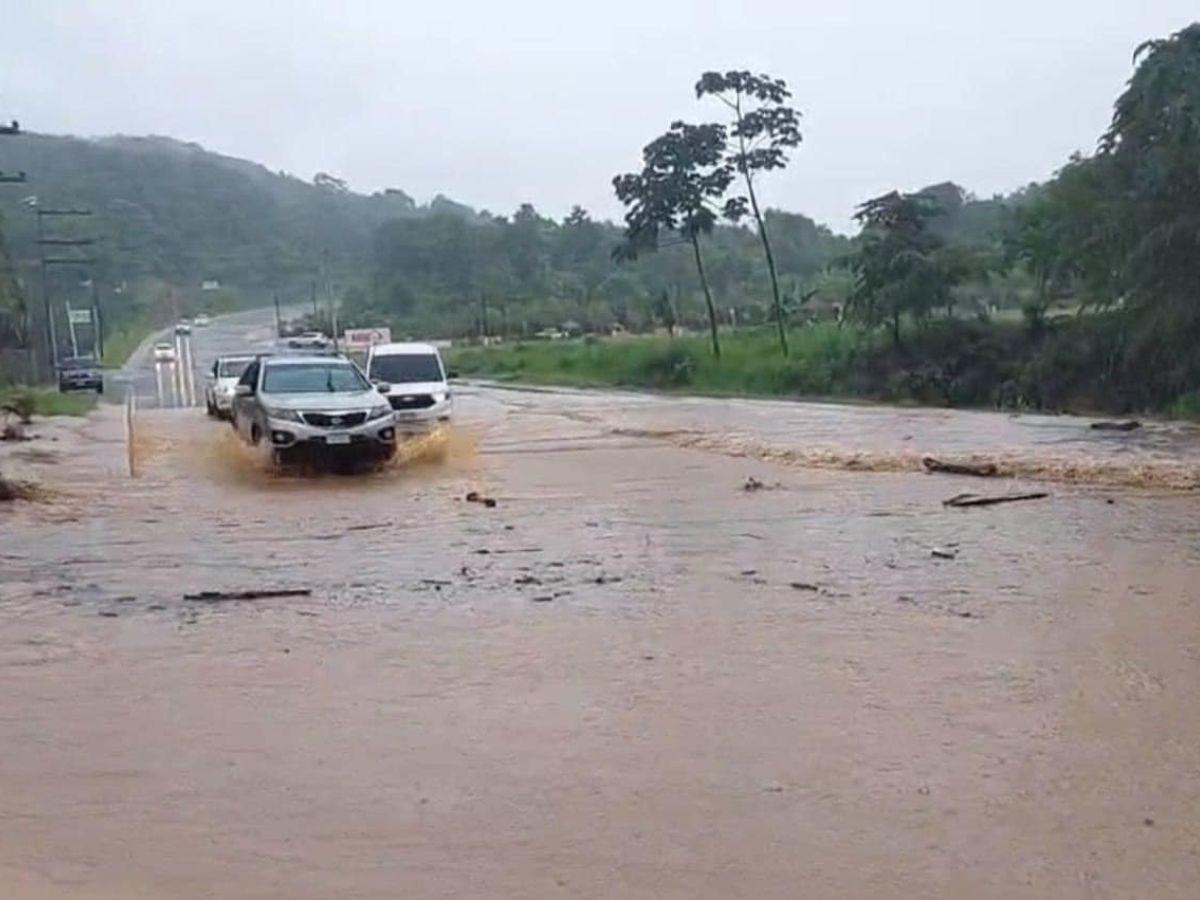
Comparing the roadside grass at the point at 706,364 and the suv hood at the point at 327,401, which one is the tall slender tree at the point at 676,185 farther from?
the suv hood at the point at 327,401

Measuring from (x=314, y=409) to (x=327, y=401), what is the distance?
1.27ft

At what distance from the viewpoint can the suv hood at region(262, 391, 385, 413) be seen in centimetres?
1848

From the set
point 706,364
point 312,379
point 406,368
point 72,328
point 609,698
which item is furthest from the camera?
point 72,328

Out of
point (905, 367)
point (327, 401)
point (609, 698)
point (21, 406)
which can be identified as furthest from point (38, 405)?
point (609, 698)

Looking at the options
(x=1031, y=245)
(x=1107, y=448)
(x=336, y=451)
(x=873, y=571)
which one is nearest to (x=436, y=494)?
(x=336, y=451)

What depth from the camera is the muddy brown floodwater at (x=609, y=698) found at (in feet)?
18.0

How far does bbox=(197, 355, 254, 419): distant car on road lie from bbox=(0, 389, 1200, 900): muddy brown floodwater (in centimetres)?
1484

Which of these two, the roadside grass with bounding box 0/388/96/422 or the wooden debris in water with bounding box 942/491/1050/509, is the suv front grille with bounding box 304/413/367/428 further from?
the roadside grass with bounding box 0/388/96/422

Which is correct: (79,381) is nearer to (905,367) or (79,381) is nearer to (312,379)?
(905,367)

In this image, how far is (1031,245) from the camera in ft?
122

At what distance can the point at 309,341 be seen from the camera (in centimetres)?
7362

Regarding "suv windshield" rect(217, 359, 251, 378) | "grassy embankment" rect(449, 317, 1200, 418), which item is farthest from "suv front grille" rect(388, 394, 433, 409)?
"grassy embankment" rect(449, 317, 1200, 418)

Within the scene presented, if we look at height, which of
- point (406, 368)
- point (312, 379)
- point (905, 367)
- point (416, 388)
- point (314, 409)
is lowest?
point (905, 367)

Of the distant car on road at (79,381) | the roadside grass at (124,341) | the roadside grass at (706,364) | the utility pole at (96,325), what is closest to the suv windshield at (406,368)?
the roadside grass at (706,364)
